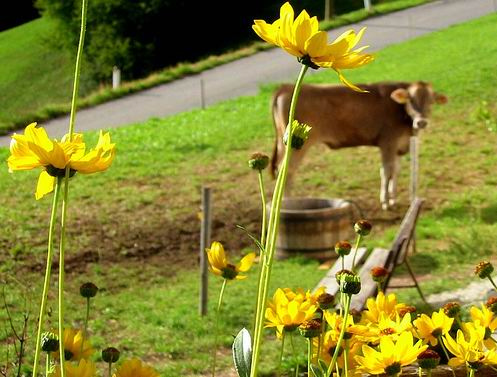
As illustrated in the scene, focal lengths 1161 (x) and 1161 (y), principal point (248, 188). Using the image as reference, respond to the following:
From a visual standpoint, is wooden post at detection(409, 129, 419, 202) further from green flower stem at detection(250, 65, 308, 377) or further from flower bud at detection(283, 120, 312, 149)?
green flower stem at detection(250, 65, 308, 377)

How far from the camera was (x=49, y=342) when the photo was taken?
4.51ft

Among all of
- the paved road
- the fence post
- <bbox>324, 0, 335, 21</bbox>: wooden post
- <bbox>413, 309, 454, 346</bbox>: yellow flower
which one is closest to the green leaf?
<bbox>413, 309, 454, 346</bbox>: yellow flower

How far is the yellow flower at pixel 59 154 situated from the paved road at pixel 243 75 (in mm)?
10957

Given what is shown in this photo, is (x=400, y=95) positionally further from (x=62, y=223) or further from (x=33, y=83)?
(x=62, y=223)

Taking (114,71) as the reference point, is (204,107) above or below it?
below

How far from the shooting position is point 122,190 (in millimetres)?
9586

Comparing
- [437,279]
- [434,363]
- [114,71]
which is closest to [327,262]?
[437,279]

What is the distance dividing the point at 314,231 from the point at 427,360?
616 centimetres

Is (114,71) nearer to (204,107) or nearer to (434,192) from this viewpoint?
(204,107)

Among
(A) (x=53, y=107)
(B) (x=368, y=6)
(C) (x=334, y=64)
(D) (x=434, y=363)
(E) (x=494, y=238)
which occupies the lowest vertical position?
(D) (x=434, y=363)

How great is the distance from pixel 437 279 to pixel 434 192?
8.77ft

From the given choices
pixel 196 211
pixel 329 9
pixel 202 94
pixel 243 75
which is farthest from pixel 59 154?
pixel 329 9

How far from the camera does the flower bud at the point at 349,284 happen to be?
1.32 meters

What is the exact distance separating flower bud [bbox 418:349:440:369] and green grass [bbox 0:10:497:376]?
135 inches
